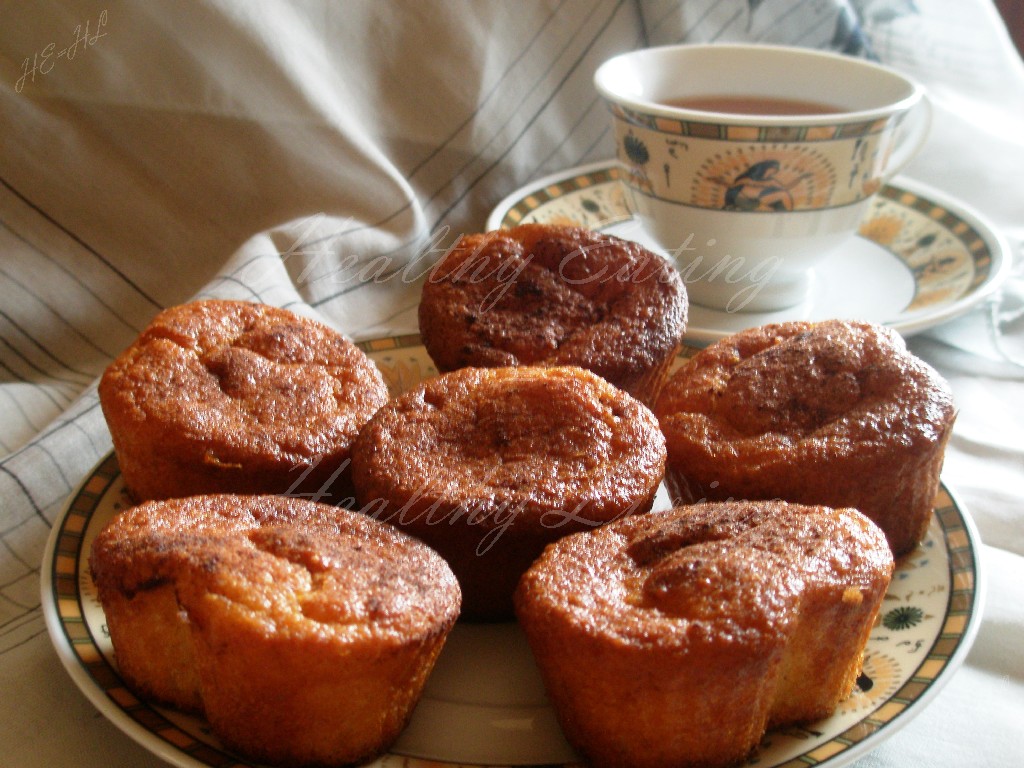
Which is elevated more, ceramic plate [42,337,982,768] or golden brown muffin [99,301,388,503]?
golden brown muffin [99,301,388,503]

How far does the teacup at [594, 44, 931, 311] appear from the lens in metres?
2.05

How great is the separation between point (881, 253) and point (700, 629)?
1.61 m

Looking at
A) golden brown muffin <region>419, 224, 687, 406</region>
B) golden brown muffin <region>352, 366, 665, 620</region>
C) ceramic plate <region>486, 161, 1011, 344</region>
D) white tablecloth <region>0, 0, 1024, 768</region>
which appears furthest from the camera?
ceramic plate <region>486, 161, 1011, 344</region>

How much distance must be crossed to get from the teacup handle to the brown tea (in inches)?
6.3

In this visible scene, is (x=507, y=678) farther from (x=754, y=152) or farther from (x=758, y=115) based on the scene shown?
(x=758, y=115)

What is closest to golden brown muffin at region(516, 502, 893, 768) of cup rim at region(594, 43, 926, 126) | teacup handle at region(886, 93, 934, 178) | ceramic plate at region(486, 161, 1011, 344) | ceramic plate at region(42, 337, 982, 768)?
ceramic plate at region(42, 337, 982, 768)

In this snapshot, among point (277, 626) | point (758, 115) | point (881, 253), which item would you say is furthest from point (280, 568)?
point (881, 253)

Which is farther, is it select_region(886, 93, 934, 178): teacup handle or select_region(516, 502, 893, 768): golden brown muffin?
select_region(886, 93, 934, 178): teacup handle

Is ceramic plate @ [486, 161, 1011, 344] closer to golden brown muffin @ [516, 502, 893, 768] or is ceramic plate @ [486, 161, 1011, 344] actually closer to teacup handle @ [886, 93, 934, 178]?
teacup handle @ [886, 93, 934, 178]

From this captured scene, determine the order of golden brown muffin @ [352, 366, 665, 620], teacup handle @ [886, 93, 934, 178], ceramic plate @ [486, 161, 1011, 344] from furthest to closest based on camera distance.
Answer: teacup handle @ [886, 93, 934, 178] → ceramic plate @ [486, 161, 1011, 344] → golden brown muffin @ [352, 366, 665, 620]

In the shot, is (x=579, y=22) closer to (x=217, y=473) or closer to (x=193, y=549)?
(x=217, y=473)

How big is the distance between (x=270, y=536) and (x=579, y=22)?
1849mm

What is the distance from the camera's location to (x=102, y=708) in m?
1.17


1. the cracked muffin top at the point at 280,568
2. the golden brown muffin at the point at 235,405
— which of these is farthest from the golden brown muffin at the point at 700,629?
the golden brown muffin at the point at 235,405
